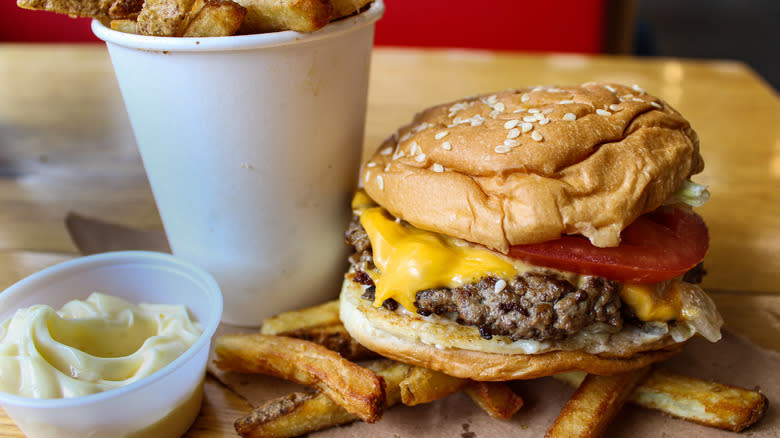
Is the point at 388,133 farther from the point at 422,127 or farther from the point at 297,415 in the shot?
the point at 297,415

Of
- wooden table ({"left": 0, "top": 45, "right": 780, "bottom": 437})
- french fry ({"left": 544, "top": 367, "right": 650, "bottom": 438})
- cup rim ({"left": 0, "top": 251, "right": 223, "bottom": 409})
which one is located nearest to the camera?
cup rim ({"left": 0, "top": 251, "right": 223, "bottom": 409})

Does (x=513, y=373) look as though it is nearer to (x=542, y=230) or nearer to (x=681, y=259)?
(x=542, y=230)

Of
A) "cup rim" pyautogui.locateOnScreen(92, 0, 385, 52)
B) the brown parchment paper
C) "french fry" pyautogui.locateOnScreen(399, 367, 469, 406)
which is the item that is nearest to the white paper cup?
"cup rim" pyautogui.locateOnScreen(92, 0, 385, 52)

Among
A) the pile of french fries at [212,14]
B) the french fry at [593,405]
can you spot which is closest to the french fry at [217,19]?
the pile of french fries at [212,14]

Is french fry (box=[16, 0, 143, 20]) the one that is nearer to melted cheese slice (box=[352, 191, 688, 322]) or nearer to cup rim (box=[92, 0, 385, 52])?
cup rim (box=[92, 0, 385, 52])

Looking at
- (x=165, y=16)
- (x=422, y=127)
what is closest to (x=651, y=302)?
(x=422, y=127)
